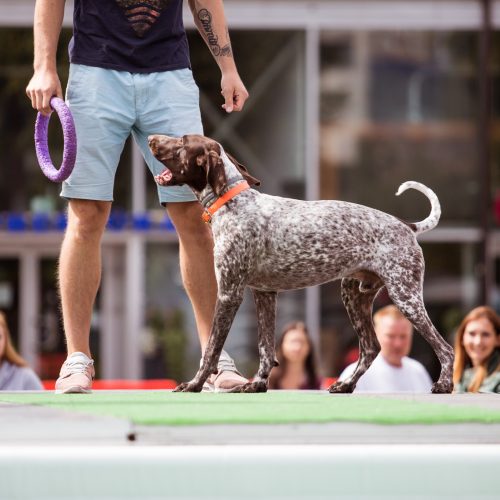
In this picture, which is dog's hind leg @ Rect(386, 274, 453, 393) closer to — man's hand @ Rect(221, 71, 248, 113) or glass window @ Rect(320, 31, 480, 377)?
man's hand @ Rect(221, 71, 248, 113)

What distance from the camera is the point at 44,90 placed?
172 inches

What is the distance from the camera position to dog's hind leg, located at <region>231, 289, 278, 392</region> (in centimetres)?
436

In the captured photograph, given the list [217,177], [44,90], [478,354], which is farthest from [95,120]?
[478,354]

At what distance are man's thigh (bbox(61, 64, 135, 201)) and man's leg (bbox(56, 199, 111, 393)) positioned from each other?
0.08 meters

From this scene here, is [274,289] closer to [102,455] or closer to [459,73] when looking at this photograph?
[102,455]

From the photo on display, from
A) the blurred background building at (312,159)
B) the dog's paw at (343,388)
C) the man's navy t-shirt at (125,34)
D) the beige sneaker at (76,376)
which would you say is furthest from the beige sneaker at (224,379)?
the blurred background building at (312,159)

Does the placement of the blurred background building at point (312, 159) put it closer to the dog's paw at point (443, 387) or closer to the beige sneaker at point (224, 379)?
the beige sneaker at point (224, 379)

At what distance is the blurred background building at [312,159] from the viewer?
1352 cm

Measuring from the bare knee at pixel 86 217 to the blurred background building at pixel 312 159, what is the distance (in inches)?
348

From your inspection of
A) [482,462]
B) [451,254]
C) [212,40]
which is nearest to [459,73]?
[451,254]

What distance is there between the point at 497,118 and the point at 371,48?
5.73ft

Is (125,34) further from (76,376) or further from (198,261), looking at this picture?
Answer: (76,376)

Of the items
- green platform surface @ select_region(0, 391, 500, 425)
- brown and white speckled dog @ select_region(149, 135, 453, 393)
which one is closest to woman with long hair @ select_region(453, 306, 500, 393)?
brown and white speckled dog @ select_region(149, 135, 453, 393)

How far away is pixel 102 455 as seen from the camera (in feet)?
9.32
